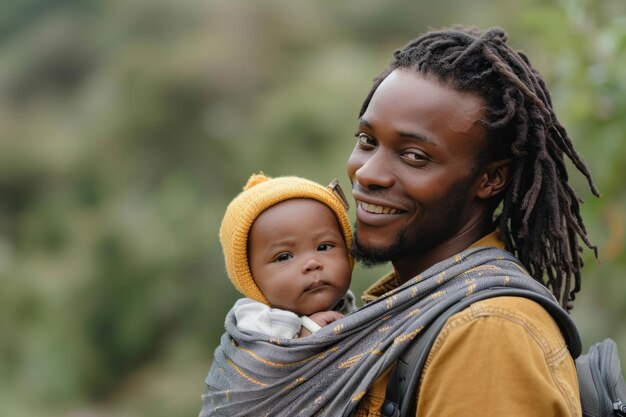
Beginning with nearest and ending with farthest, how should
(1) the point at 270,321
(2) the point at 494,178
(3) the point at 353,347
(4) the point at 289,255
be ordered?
(3) the point at 353,347
(2) the point at 494,178
(1) the point at 270,321
(4) the point at 289,255

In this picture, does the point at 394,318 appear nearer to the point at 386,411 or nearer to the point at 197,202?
the point at 386,411

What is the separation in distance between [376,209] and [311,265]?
0.85ft

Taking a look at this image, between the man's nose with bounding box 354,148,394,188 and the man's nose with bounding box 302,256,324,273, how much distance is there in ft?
0.92

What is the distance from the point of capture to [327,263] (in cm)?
239

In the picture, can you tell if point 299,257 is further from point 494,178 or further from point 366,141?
point 494,178

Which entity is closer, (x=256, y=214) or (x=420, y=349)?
(x=420, y=349)

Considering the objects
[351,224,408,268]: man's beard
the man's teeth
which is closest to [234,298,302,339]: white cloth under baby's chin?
[351,224,408,268]: man's beard

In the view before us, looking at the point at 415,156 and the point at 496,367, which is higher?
the point at 415,156

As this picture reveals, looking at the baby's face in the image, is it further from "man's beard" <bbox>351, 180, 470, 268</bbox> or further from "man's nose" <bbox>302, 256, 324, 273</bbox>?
"man's beard" <bbox>351, 180, 470, 268</bbox>

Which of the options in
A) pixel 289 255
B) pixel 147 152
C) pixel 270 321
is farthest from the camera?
pixel 147 152

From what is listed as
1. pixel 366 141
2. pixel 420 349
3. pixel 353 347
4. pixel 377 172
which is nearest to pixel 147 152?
pixel 366 141

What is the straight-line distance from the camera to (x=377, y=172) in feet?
7.09

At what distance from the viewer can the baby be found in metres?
2.35

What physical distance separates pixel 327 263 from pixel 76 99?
16.4 ft
